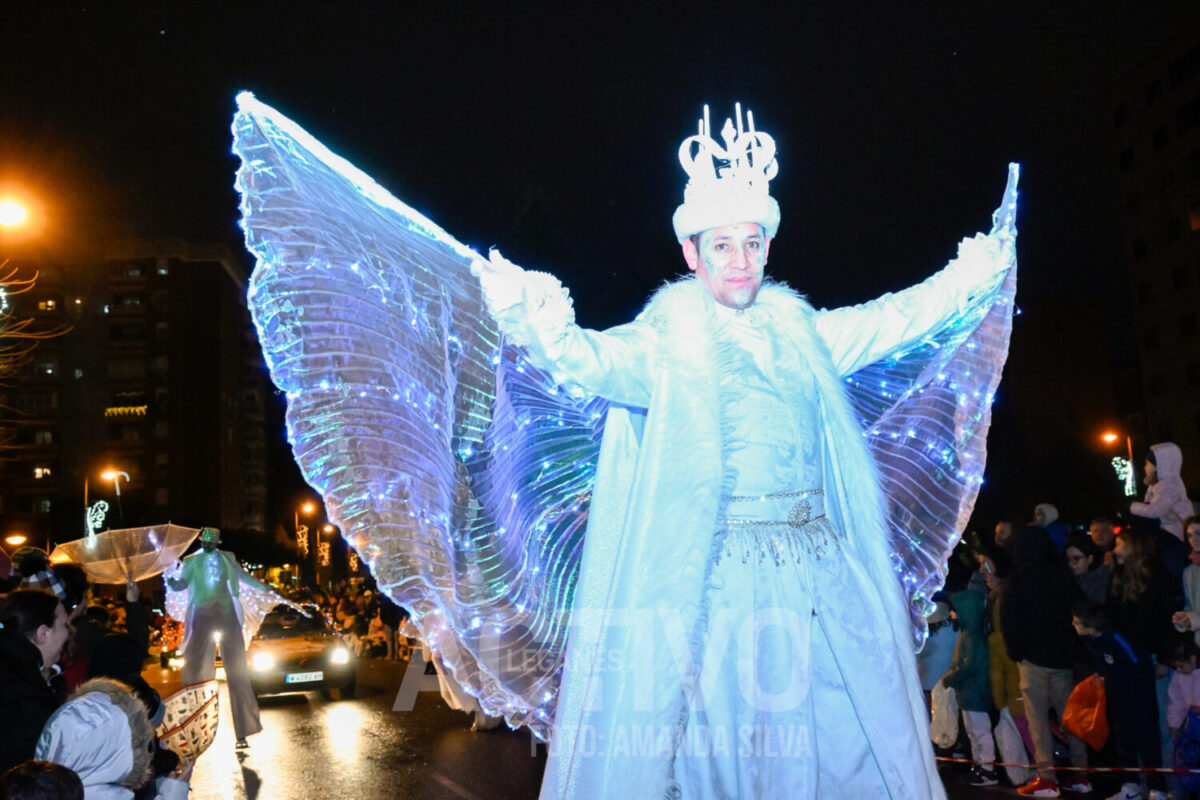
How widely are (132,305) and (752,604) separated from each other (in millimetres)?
91686

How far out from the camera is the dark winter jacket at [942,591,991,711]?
8547mm

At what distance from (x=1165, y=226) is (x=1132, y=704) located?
52.4m

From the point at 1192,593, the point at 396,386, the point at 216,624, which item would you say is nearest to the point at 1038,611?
the point at 1192,593

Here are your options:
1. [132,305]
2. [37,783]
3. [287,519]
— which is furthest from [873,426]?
[287,519]

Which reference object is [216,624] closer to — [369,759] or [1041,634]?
[369,759]

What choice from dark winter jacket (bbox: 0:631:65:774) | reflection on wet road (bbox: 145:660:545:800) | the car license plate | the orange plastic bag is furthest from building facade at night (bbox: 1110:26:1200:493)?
dark winter jacket (bbox: 0:631:65:774)

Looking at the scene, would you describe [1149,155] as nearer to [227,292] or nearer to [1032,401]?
[1032,401]

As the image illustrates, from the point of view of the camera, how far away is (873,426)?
526cm

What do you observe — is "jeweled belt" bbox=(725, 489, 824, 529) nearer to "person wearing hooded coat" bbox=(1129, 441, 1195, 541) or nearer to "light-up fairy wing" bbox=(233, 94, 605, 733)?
"light-up fairy wing" bbox=(233, 94, 605, 733)

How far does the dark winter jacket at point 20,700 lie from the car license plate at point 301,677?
39.8ft

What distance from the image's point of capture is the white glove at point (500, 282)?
3.84 metres

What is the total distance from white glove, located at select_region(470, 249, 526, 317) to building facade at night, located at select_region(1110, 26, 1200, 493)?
51169 millimetres

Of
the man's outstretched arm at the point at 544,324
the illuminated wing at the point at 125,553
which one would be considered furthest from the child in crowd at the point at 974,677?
the illuminated wing at the point at 125,553

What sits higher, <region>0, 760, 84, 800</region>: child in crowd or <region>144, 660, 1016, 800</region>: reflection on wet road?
<region>0, 760, 84, 800</region>: child in crowd
